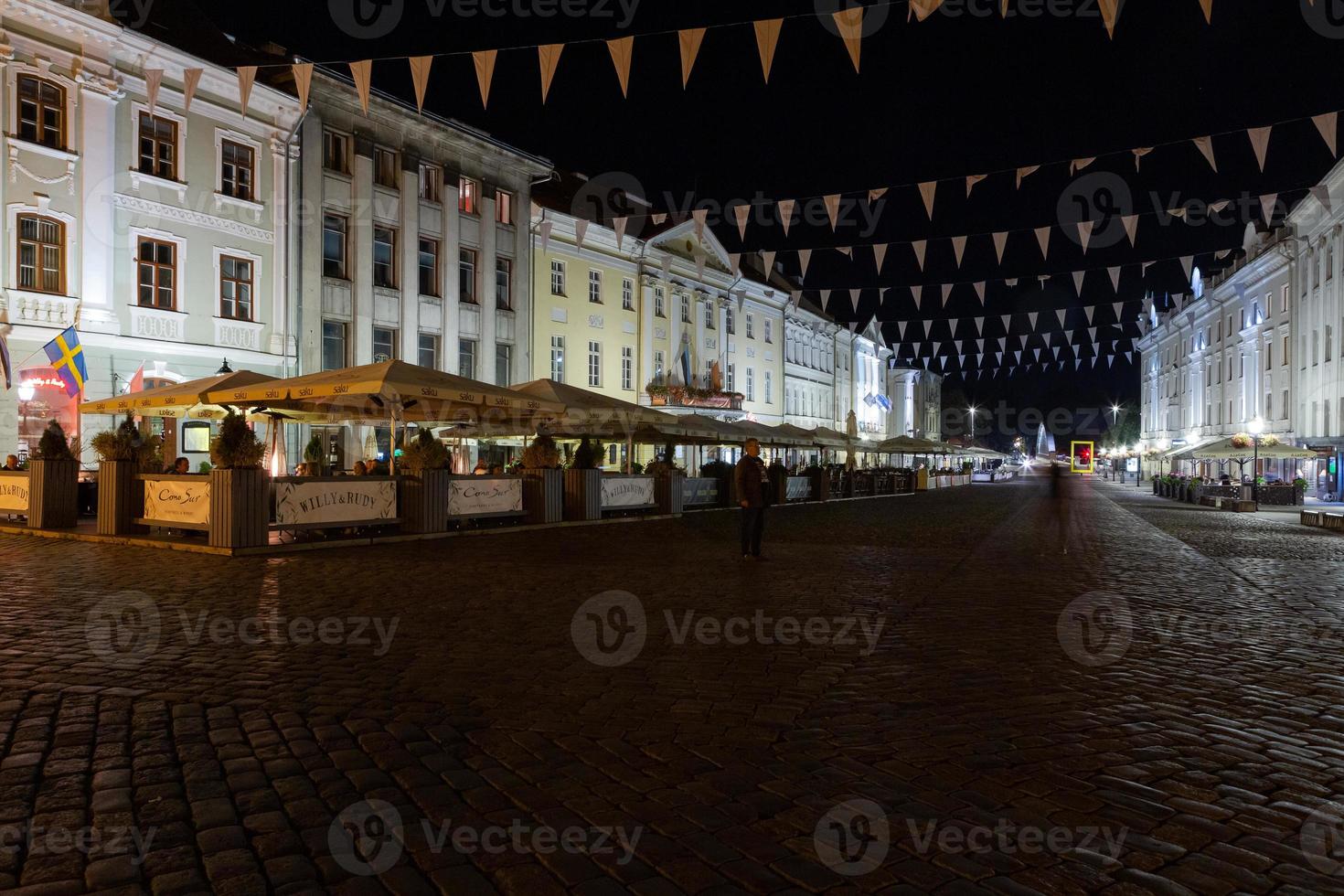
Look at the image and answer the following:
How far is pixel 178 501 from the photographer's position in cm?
1441

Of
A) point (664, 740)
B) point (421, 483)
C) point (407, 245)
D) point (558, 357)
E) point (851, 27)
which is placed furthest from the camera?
point (558, 357)

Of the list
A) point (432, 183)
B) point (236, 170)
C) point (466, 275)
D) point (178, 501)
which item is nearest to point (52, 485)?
point (178, 501)

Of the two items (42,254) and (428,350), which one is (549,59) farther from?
(428,350)

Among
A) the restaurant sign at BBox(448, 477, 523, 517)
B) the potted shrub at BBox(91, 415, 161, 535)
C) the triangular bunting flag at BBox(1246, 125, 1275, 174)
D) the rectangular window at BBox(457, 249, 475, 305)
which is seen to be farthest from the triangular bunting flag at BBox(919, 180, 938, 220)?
the rectangular window at BBox(457, 249, 475, 305)

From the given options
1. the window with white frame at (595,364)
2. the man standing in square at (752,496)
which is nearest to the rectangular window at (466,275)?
the window with white frame at (595,364)

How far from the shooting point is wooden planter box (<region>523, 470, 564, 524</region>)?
18719 mm

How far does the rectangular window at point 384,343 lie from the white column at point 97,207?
796cm

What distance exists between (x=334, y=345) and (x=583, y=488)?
39.4 ft

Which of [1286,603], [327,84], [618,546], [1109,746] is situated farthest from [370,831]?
[327,84]

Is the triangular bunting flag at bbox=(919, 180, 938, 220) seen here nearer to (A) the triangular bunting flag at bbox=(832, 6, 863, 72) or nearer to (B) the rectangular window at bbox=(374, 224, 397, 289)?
(A) the triangular bunting flag at bbox=(832, 6, 863, 72)

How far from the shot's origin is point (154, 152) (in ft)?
75.6

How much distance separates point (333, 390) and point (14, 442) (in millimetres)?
10929

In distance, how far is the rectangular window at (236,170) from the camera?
24641mm

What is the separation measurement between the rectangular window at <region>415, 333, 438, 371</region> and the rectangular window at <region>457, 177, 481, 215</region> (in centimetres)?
474
